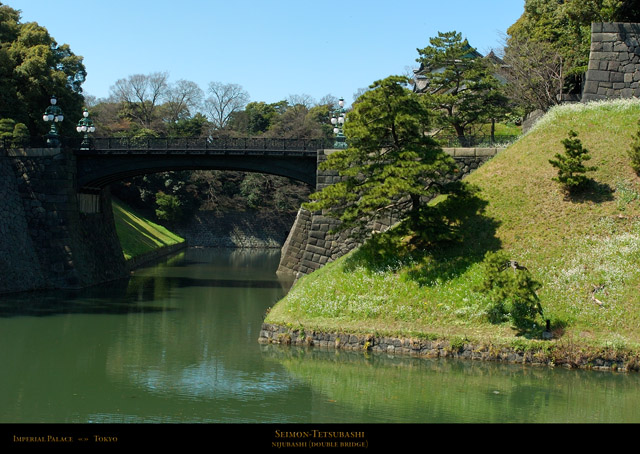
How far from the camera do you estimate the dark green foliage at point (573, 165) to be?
A: 24578 millimetres

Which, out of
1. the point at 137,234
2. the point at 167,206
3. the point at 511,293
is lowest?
the point at 137,234

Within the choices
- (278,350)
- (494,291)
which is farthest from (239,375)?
(494,291)

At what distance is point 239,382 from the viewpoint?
59.5 feet

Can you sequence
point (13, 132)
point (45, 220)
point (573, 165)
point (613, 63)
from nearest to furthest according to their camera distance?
1. point (573, 165)
2. point (613, 63)
3. point (45, 220)
4. point (13, 132)

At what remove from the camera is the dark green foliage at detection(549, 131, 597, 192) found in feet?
80.6

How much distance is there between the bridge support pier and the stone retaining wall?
1805 centimetres

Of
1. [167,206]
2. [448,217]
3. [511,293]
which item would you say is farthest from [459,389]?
[167,206]

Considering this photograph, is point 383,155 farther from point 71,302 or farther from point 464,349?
point 71,302

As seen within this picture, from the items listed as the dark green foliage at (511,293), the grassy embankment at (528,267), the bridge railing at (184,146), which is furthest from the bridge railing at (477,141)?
the dark green foliage at (511,293)

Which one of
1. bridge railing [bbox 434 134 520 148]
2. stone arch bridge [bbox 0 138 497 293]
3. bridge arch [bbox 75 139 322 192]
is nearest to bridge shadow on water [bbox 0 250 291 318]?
stone arch bridge [bbox 0 138 497 293]

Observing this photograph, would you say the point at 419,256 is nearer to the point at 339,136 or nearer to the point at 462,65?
the point at 339,136

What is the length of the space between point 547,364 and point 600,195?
28.5 feet

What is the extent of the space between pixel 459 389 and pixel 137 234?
1662 inches

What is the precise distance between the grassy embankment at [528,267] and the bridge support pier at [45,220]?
1649 centimetres
